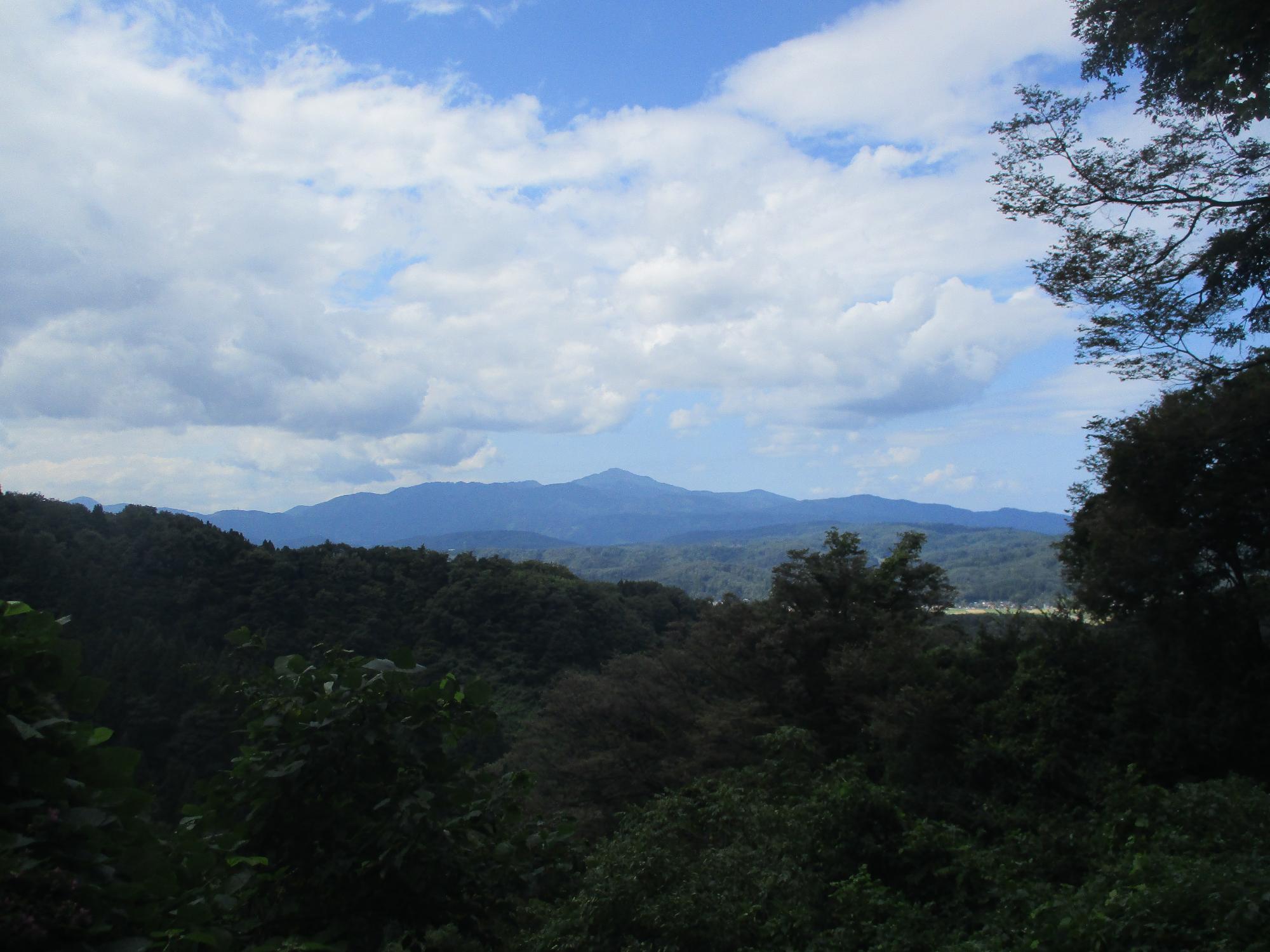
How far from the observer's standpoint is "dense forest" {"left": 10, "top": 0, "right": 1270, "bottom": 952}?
7.30 feet

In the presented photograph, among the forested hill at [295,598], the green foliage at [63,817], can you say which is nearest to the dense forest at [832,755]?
the green foliage at [63,817]

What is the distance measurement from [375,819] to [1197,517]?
9.60 meters

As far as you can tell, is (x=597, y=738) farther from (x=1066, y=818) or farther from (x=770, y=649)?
(x=1066, y=818)

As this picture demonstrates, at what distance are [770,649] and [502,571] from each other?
3141cm

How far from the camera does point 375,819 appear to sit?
9.37 ft

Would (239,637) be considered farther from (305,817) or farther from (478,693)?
(478,693)

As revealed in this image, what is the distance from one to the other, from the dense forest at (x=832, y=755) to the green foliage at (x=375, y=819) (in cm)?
1

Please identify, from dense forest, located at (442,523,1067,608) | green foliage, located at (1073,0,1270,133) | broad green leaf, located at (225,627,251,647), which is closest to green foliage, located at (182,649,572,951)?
broad green leaf, located at (225,627,251,647)

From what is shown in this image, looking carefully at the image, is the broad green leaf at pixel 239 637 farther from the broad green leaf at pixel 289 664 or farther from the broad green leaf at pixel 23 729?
the broad green leaf at pixel 23 729

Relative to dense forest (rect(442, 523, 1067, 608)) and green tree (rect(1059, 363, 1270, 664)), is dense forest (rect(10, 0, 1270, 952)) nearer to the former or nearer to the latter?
green tree (rect(1059, 363, 1270, 664))

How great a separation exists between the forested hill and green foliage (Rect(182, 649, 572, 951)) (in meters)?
29.4

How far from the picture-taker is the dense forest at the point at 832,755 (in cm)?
222

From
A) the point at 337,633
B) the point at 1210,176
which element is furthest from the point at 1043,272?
the point at 337,633

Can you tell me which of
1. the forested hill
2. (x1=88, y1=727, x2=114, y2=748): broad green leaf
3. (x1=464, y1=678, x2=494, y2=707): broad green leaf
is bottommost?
Result: the forested hill
